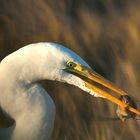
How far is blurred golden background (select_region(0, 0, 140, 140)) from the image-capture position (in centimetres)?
243

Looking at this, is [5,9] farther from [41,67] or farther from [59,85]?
[41,67]

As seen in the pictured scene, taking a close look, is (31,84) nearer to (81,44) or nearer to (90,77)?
(90,77)

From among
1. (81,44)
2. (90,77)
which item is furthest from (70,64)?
(81,44)

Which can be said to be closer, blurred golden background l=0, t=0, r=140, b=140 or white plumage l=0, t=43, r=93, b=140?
white plumage l=0, t=43, r=93, b=140

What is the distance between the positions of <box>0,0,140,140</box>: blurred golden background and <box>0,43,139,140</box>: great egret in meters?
0.70

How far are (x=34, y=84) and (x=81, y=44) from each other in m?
0.87

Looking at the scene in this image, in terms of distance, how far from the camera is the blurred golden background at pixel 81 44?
2434 mm

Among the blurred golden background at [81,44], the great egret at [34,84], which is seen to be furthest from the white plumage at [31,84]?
the blurred golden background at [81,44]

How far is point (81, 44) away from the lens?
96.2 inches

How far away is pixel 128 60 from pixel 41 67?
98 cm

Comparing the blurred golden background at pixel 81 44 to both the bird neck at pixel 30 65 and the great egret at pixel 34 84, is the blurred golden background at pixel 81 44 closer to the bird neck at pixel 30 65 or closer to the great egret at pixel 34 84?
the great egret at pixel 34 84

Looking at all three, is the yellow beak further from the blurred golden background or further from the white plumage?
the blurred golden background

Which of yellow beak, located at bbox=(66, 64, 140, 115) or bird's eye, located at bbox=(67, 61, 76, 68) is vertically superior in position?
bird's eye, located at bbox=(67, 61, 76, 68)

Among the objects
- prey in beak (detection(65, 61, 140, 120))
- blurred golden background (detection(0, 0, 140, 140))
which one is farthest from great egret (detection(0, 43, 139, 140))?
blurred golden background (detection(0, 0, 140, 140))
